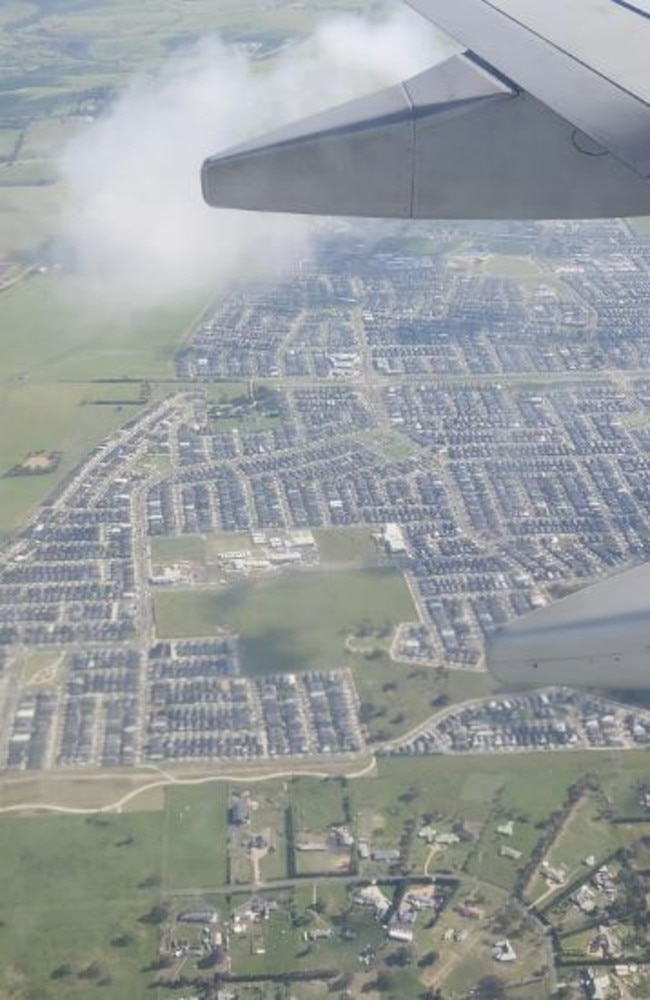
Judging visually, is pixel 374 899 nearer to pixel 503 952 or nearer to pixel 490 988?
pixel 503 952

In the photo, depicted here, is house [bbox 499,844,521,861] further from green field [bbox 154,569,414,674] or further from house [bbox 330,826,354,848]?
green field [bbox 154,569,414,674]

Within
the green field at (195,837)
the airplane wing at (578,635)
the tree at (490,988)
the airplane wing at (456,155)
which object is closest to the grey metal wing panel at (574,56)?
the airplane wing at (456,155)

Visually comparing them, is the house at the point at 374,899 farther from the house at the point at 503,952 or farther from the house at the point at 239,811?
the house at the point at 239,811

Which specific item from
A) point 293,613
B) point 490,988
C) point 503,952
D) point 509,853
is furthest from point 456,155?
point 293,613

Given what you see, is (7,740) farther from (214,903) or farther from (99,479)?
(99,479)

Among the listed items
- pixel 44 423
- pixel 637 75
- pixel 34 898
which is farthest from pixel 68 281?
pixel 637 75

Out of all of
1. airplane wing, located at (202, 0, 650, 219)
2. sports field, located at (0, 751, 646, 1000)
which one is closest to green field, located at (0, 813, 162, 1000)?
sports field, located at (0, 751, 646, 1000)

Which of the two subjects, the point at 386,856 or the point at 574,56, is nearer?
the point at 574,56

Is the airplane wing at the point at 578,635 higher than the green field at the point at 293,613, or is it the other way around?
the airplane wing at the point at 578,635
